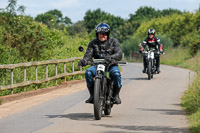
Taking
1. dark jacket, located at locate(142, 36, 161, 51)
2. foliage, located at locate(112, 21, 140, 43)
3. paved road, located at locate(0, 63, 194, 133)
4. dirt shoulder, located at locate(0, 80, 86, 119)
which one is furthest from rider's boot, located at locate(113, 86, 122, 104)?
foliage, located at locate(112, 21, 140, 43)

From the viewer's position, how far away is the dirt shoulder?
1294cm

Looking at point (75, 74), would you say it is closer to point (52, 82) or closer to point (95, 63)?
point (52, 82)

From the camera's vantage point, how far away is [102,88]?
410 inches

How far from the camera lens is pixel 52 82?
66.3 ft

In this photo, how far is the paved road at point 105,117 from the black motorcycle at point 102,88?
25cm

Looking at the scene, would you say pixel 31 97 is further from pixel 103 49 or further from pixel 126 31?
pixel 126 31

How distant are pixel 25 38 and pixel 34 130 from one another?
13648 mm

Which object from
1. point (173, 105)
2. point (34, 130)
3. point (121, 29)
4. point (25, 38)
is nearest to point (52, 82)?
point (25, 38)

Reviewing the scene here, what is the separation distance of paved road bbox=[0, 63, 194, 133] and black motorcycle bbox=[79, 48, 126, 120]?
0.25 m

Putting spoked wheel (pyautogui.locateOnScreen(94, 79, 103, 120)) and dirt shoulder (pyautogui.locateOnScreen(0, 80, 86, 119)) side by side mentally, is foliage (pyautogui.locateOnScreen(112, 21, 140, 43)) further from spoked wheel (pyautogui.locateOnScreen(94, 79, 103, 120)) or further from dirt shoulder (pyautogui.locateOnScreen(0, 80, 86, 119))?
spoked wheel (pyautogui.locateOnScreen(94, 79, 103, 120))

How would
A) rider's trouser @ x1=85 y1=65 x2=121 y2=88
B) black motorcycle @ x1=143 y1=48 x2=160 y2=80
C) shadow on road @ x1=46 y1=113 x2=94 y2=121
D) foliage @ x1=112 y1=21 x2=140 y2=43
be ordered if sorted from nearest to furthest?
rider's trouser @ x1=85 y1=65 x2=121 y2=88, shadow on road @ x1=46 y1=113 x2=94 y2=121, black motorcycle @ x1=143 y1=48 x2=160 y2=80, foliage @ x1=112 y1=21 x2=140 y2=43

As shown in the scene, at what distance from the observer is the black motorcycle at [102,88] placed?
10.1m

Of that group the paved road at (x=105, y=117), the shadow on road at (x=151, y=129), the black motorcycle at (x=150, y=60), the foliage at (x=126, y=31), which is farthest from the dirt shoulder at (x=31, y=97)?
the foliage at (x=126, y=31)

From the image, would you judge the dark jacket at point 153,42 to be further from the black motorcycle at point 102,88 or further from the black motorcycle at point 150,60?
the black motorcycle at point 102,88
